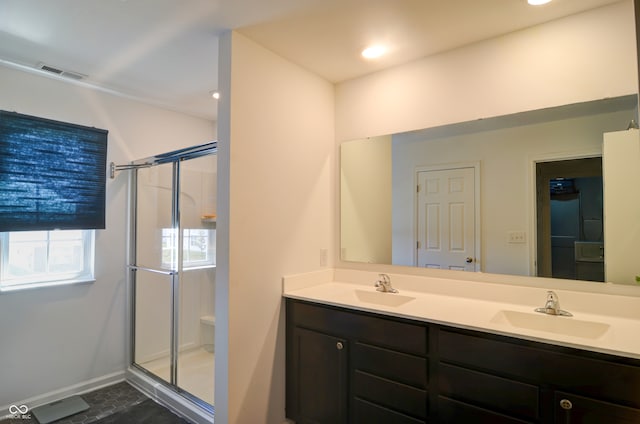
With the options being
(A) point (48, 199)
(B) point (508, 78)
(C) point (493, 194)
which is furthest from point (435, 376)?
(A) point (48, 199)

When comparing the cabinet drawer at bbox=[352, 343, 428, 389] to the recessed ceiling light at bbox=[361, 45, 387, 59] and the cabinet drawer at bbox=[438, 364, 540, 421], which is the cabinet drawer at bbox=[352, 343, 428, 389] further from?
the recessed ceiling light at bbox=[361, 45, 387, 59]

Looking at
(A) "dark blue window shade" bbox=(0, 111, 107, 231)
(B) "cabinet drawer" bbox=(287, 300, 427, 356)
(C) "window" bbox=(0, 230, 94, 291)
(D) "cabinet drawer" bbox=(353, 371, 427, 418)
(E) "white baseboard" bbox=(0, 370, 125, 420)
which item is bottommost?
(E) "white baseboard" bbox=(0, 370, 125, 420)

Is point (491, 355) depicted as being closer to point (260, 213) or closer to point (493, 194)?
point (493, 194)

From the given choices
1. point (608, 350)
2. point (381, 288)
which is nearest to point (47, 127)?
point (381, 288)

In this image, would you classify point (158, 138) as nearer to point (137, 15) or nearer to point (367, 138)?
point (137, 15)

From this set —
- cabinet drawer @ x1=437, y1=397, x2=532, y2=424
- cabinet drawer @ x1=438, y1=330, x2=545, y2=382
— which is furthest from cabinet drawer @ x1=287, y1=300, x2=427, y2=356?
cabinet drawer @ x1=437, y1=397, x2=532, y2=424

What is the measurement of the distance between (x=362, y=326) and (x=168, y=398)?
5.51 feet

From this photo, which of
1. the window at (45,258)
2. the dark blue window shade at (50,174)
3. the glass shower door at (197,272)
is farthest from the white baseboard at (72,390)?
the dark blue window shade at (50,174)

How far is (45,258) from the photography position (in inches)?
101

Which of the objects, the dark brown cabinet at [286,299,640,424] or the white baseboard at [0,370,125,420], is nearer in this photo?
the dark brown cabinet at [286,299,640,424]

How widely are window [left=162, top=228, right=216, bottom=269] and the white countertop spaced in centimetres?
115

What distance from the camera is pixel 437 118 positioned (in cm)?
215

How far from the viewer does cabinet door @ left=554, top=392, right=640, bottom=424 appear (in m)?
1.19

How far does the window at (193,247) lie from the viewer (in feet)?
9.17
